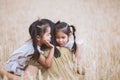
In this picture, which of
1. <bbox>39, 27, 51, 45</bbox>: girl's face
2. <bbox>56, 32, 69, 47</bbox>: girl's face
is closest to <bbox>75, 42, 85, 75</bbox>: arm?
<bbox>56, 32, 69, 47</bbox>: girl's face

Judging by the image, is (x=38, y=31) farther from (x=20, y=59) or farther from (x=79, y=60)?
(x=79, y=60)

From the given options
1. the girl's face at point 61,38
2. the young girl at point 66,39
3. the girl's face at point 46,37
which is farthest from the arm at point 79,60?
the girl's face at point 46,37

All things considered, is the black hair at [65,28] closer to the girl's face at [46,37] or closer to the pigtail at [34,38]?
the girl's face at [46,37]

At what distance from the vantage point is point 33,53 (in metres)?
2.96

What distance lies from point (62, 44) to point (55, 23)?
170mm

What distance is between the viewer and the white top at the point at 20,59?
9.62 feet

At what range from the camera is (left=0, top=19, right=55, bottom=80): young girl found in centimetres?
293

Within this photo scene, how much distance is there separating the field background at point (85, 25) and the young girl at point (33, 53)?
0.07 meters

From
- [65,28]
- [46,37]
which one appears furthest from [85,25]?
Answer: [46,37]

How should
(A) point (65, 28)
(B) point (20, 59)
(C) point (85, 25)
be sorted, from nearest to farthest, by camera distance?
(B) point (20, 59) → (A) point (65, 28) → (C) point (85, 25)

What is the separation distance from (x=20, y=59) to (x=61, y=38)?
1.13 ft

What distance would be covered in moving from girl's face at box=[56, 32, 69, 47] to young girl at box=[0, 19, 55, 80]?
6cm

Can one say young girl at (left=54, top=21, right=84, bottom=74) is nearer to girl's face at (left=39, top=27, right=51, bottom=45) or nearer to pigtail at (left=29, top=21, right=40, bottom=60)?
girl's face at (left=39, top=27, right=51, bottom=45)

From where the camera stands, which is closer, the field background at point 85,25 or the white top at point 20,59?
the white top at point 20,59
